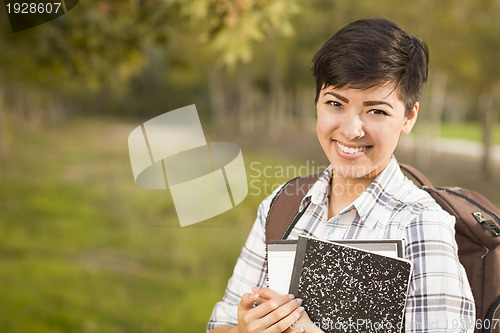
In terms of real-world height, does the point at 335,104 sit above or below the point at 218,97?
below

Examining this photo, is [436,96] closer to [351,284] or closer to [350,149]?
[350,149]

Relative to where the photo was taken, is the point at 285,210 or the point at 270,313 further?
the point at 285,210

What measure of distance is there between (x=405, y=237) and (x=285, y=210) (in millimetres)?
349

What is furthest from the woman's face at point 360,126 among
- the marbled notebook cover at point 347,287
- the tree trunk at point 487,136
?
the tree trunk at point 487,136

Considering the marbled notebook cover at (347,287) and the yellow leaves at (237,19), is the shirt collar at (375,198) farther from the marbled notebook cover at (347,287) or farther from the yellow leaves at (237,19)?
the yellow leaves at (237,19)

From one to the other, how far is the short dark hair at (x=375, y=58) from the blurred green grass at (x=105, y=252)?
1.59 metres

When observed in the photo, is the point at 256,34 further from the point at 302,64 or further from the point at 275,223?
the point at 302,64

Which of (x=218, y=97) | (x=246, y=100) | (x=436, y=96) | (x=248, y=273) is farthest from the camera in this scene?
(x=218, y=97)

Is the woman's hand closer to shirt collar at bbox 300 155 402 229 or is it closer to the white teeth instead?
shirt collar at bbox 300 155 402 229

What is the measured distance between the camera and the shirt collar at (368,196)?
4.33 feet

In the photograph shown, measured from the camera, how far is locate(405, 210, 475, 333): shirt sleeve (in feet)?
3.84

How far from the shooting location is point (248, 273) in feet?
4.90

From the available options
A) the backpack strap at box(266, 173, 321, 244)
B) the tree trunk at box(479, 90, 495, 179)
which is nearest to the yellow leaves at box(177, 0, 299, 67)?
the backpack strap at box(266, 173, 321, 244)

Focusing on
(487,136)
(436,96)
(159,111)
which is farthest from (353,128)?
(159,111)
